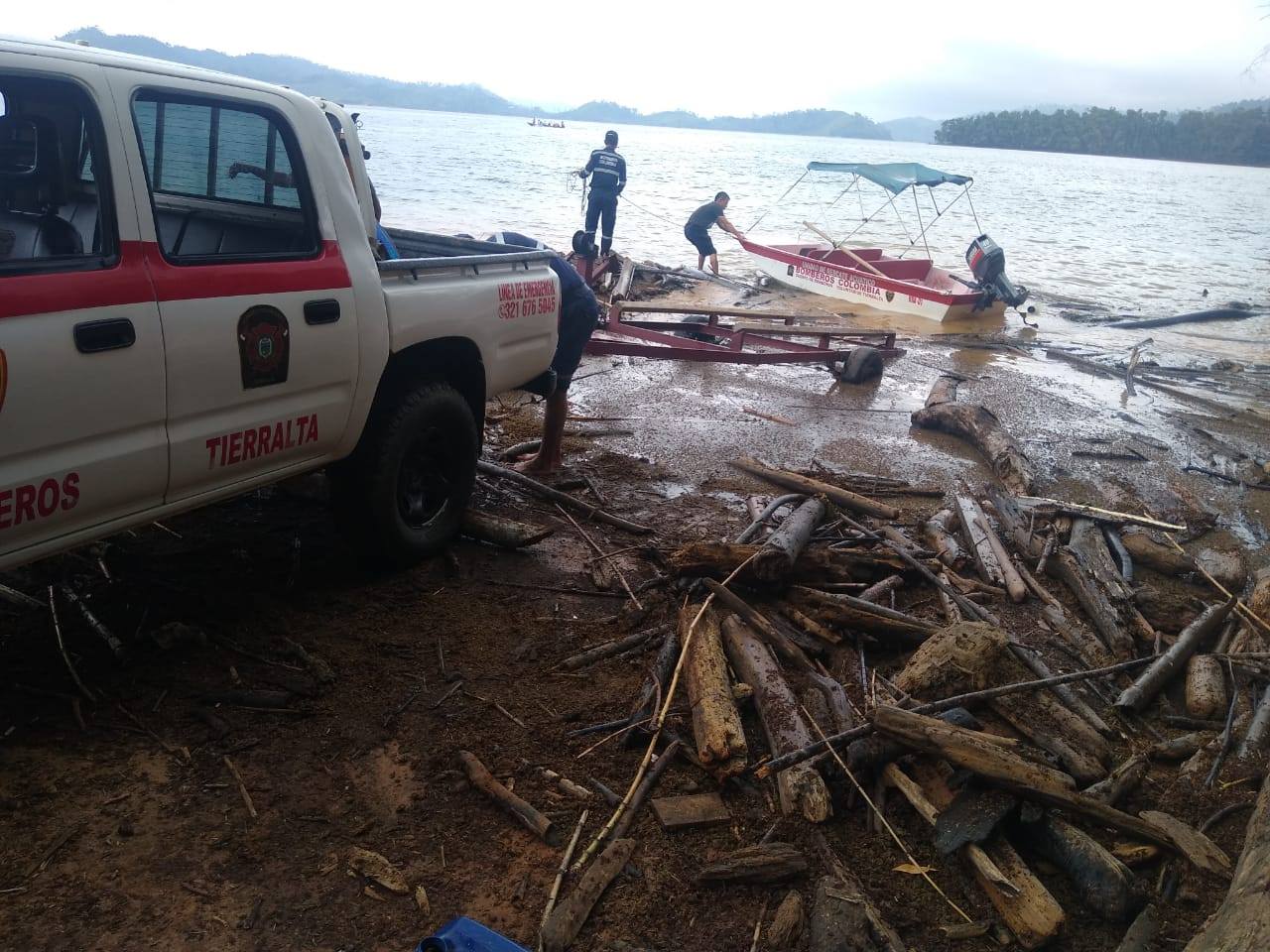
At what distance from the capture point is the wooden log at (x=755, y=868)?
296 cm

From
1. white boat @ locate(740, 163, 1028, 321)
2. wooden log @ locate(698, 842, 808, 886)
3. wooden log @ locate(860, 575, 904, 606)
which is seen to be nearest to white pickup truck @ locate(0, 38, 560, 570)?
wooden log @ locate(860, 575, 904, 606)

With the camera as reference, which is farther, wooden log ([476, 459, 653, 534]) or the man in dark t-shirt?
the man in dark t-shirt

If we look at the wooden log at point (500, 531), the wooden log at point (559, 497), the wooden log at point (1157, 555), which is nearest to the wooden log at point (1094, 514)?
the wooden log at point (1157, 555)

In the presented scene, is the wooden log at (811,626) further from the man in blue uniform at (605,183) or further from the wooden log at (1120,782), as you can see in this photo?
the man in blue uniform at (605,183)

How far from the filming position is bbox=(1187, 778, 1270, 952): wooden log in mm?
2266

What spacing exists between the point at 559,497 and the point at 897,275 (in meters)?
13.3

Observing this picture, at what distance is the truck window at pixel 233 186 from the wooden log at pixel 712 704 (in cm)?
234

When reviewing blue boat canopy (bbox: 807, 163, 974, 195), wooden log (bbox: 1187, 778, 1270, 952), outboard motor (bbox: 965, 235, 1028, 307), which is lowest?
wooden log (bbox: 1187, 778, 1270, 952)

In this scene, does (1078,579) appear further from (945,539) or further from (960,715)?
(960,715)

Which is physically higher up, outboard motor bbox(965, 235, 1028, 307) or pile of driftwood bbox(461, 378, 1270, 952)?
outboard motor bbox(965, 235, 1028, 307)

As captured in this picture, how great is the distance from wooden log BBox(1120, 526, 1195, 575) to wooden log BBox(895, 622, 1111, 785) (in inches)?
87.9

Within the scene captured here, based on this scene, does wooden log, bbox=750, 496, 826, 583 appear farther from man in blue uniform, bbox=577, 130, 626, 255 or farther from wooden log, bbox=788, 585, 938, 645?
man in blue uniform, bbox=577, 130, 626, 255

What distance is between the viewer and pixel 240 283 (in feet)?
11.4

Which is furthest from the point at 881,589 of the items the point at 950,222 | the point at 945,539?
the point at 950,222
